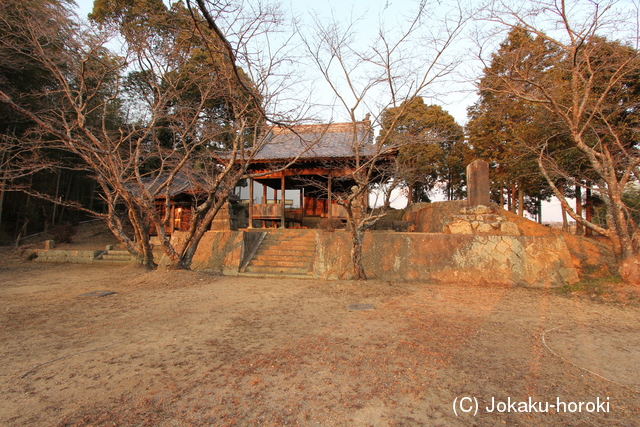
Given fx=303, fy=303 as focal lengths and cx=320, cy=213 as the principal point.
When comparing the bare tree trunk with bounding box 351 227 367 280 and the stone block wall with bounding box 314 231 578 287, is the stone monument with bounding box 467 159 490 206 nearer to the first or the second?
the stone block wall with bounding box 314 231 578 287

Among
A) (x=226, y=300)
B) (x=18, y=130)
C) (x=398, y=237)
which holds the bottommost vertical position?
(x=226, y=300)

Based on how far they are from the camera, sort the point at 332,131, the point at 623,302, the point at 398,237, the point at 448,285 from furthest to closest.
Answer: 1. the point at 332,131
2. the point at 398,237
3. the point at 448,285
4. the point at 623,302

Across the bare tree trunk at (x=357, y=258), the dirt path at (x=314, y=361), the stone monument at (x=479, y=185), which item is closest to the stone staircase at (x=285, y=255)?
the bare tree trunk at (x=357, y=258)

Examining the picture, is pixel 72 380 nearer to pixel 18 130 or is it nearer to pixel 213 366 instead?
pixel 213 366

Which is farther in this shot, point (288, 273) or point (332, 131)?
point (332, 131)

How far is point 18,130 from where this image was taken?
13.6m

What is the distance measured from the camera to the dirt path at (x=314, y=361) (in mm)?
1947

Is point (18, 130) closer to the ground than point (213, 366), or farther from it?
farther from it

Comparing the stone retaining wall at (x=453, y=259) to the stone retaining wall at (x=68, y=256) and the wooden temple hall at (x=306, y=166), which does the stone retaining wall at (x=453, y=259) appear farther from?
the stone retaining wall at (x=68, y=256)

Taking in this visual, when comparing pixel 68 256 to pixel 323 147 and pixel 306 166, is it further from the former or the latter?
pixel 323 147

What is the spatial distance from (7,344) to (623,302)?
329 inches

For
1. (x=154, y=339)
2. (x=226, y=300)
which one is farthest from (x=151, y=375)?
(x=226, y=300)

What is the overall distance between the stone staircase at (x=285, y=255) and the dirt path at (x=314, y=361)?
2838 millimetres

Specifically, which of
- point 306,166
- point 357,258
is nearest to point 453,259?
point 357,258
